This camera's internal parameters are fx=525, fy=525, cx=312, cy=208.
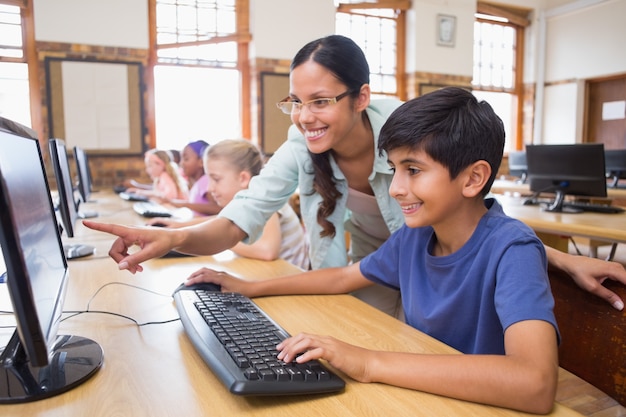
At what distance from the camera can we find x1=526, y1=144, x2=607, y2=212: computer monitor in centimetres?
300

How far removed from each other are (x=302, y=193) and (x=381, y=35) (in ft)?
20.6

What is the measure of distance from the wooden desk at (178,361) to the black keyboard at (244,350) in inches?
1.0

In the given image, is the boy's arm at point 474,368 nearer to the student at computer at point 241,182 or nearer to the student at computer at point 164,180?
the student at computer at point 241,182

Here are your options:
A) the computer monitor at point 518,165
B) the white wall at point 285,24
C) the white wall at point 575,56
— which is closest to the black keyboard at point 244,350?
the computer monitor at point 518,165

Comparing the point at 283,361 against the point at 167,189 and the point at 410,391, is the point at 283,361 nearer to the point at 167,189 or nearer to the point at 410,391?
the point at 410,391

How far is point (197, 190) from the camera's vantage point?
3770 mm

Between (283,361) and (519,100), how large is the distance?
8.71 m

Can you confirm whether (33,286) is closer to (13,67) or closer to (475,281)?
(475,281)

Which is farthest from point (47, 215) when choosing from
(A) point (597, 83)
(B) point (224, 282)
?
(A) point (597, 83)

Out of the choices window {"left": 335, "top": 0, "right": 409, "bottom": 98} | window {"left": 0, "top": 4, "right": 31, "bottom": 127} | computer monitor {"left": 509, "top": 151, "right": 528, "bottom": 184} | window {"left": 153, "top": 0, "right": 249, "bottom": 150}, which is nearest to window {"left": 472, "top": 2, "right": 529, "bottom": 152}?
window {"left": 335, "top": 0, "right": 409, "bottom": 98}

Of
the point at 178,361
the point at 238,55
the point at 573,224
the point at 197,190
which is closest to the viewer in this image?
the point at 178,361

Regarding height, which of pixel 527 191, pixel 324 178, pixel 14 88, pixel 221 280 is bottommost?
pixel 527 191

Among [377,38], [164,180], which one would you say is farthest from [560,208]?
[377,38]

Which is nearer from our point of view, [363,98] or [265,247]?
[363,98]
